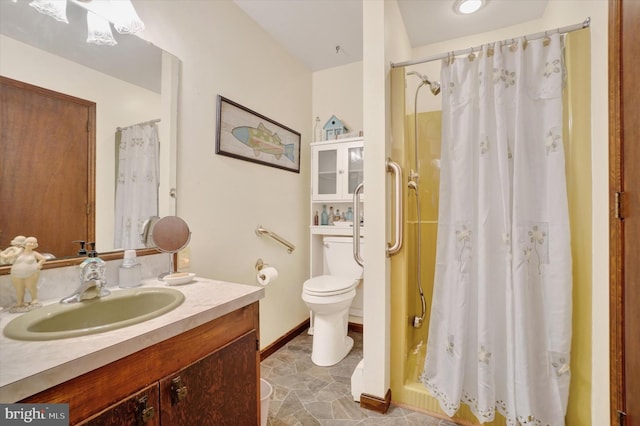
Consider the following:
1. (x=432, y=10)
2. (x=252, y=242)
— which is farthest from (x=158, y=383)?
(x=432, y=10)

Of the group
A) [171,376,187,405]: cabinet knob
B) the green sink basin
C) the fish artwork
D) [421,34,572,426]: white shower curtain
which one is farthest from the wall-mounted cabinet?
[171,376,187,405]: cabinet knob

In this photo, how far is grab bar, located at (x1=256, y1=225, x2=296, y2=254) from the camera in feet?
7.01

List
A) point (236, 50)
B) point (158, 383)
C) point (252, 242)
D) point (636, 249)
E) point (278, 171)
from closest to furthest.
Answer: point (158, 383), point (636, 249), point (236, 50), point (252, 242), point (278, 171)

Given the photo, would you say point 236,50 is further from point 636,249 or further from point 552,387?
point 552,387

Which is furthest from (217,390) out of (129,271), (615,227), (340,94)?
(340,94)

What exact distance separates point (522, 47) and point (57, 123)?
2.05 m

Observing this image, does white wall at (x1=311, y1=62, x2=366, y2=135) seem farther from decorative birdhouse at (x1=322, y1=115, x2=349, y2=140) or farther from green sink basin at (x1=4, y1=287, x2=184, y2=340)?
green sink basin at (x1=4, y1=287, x2=184, y2=340)

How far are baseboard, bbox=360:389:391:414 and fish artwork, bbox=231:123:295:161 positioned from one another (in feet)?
5.74

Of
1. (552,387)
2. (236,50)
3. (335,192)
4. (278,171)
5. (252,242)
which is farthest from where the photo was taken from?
(335,192)

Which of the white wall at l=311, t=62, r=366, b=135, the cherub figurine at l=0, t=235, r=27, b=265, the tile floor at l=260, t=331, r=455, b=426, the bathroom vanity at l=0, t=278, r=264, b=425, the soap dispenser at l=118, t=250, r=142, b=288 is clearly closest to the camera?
the bathroom vanity at l=0, t=278, r=264, b=425

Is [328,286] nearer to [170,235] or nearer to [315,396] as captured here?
[315,396]

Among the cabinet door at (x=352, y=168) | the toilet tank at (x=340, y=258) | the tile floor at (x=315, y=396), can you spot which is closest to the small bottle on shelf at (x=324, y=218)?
the toilet tank at (x=340, y=258)

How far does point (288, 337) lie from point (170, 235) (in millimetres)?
1504

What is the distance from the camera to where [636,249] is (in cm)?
87
